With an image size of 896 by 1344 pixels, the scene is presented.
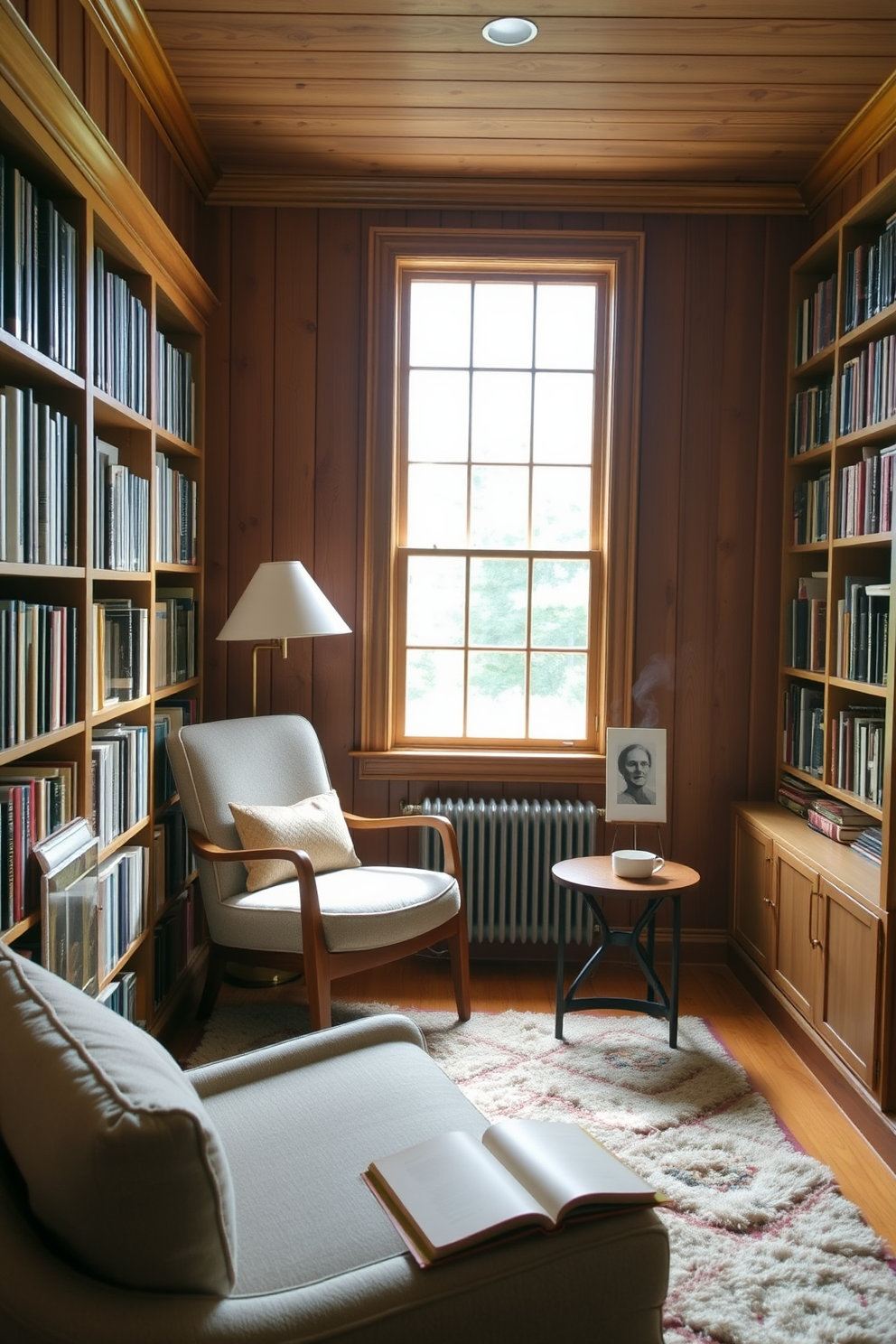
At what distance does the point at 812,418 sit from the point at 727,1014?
2151 millimetres

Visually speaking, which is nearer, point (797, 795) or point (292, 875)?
point (292, 875)

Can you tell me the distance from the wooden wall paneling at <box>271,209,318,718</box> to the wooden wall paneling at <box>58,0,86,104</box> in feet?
5.08

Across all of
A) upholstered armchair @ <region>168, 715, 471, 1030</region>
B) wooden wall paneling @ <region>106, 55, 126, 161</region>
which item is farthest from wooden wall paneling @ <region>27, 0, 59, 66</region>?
upholstered armchair @ <region>168, 715, 471, 1030</region>

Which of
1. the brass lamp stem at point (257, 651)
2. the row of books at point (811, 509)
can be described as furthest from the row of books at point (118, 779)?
the row of books at point (811, 509)

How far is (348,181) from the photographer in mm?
3865

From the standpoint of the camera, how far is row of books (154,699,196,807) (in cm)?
333

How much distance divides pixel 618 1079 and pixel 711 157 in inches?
124

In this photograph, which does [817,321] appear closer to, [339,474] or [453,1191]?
[339,474]

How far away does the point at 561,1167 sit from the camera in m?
1.48

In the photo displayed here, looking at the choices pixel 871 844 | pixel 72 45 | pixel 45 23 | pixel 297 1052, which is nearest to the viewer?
pixel 297 1052

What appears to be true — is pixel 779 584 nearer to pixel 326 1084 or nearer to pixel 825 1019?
pixel 825 1019

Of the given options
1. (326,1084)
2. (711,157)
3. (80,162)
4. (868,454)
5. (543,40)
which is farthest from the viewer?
(711,157)

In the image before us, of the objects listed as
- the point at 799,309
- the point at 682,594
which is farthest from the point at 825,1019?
the point at 799,309

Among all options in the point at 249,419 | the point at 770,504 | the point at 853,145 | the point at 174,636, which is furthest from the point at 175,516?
the point at 853,145
